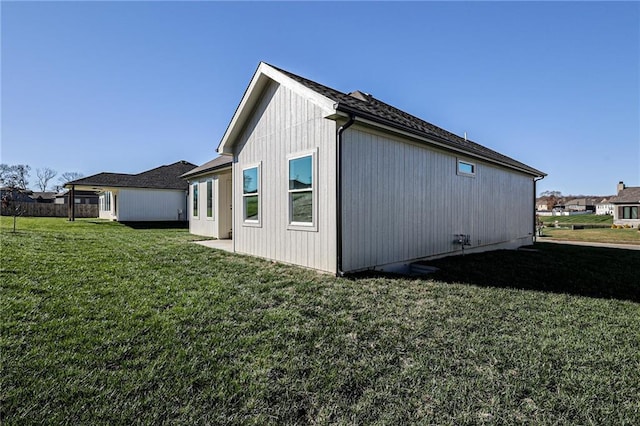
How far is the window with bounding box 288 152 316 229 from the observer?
600cm

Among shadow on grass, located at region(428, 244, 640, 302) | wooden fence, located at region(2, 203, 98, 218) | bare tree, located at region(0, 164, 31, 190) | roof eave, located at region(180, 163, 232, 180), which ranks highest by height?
bare tree, located at region(0, 164, 31, 190)

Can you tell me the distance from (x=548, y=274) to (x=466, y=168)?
144 inches

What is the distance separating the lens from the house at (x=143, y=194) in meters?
20.7

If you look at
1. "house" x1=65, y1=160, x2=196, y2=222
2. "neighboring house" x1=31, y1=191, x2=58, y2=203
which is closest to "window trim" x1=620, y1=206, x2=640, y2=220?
"house" x1=65, y1=160, x2=196, y2=222

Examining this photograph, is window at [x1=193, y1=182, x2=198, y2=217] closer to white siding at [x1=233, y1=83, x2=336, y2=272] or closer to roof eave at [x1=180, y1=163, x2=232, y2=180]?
roof eave at [x1=180, y1=163, x2=232, y2=180]

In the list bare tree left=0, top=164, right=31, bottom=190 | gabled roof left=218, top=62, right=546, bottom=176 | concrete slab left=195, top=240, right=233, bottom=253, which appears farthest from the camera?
bare tree left=0, top=164, right=31, bottom=190

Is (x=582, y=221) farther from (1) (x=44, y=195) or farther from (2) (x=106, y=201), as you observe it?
(1) (x=44, y=195)

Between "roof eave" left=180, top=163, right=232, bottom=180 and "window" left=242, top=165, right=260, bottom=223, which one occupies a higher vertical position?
"roof eave" left=180, top=163, right=232, bottom=180

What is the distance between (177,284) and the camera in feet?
16.1

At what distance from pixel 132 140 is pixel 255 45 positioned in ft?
39.0

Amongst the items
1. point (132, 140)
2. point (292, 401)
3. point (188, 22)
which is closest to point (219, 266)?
point (292, 401)

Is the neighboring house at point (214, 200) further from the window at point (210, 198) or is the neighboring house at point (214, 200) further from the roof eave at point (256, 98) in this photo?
the roof eave at point (256, 98)

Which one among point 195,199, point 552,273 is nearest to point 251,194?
point 552,273

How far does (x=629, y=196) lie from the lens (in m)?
31.1
